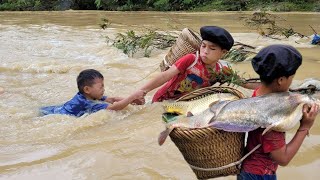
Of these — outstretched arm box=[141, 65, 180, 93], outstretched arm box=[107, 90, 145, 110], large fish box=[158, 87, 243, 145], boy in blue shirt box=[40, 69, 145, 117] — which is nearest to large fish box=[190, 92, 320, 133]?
large fish box=[158, 87, 243, 145]

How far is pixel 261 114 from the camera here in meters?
2.07

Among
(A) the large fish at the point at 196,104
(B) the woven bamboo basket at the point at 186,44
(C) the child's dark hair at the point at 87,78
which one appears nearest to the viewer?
(A) the large fish at the point at 196,104

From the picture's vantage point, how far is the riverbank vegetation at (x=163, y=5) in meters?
21.8

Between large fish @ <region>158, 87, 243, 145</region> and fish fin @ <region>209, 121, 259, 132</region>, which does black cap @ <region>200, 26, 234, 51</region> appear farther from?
fish fin @ <region>209, 121, 259, 132</region>

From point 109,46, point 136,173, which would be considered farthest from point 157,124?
point 109,46

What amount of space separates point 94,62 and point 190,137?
702 centimetres

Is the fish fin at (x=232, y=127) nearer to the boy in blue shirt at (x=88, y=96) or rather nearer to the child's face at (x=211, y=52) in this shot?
the child's face at (x=211, y=52)

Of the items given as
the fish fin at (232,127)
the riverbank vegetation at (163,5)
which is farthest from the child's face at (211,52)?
the riverbank vegetation at (163,5)

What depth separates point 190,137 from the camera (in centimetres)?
209

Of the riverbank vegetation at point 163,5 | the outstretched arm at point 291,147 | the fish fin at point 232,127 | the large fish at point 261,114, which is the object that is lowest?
the riverbank vegetation at point 163,5

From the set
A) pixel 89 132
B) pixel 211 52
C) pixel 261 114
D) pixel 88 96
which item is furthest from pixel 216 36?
pixel 88 96

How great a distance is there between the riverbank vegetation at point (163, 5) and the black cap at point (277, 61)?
19.4 meters

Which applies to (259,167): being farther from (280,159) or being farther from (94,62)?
(94,62)

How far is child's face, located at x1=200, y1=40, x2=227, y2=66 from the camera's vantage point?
11.1 feet
